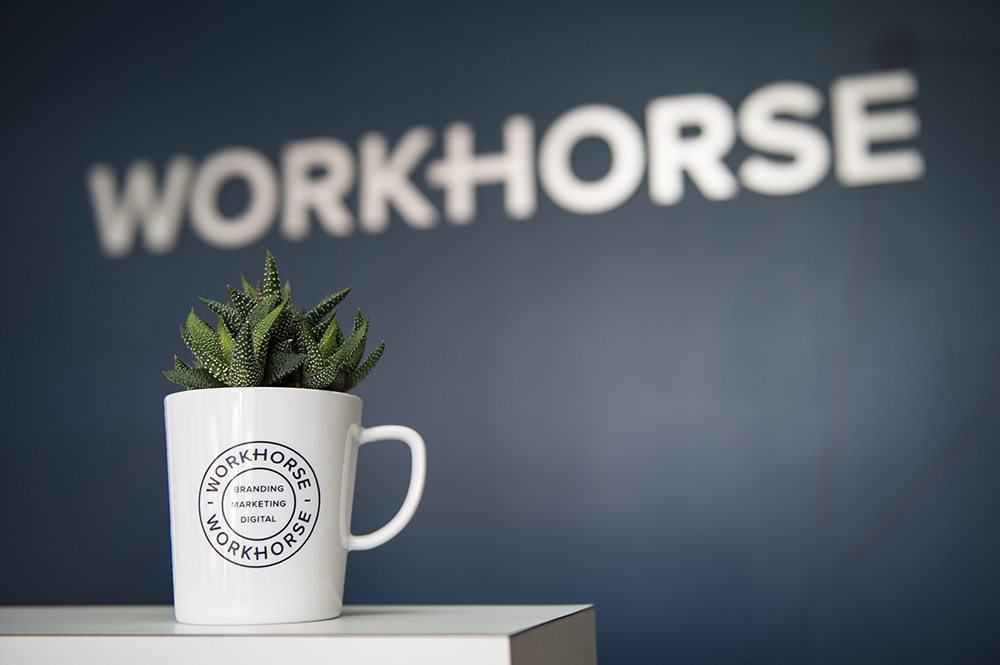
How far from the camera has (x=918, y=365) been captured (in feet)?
6.71

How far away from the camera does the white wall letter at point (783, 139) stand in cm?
214

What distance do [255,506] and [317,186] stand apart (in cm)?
185

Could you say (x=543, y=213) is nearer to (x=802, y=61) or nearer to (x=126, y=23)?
(x=802, y=61)

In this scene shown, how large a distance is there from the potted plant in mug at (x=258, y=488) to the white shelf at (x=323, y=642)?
23 mm

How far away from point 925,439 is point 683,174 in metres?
0.70

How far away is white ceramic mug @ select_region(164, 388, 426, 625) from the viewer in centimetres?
60

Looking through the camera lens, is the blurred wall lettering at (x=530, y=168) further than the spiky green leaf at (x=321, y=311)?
Yes

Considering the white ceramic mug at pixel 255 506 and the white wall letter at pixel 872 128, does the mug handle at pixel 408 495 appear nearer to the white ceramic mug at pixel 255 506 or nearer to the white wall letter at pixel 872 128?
the white ceramic mug at pixel 255 506

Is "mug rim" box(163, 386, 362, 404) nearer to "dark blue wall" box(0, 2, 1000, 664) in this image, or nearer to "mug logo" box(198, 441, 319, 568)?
"mug logo" box(198, 441, 319, 568)

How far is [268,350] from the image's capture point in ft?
2.09

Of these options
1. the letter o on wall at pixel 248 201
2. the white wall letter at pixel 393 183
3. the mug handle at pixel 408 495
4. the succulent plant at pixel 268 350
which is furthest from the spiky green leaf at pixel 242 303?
the letter o on wall at pixel 248 201

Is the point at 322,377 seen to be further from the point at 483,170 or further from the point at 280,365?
the point at 483,170

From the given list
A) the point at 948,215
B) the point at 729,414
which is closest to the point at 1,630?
the point at 729,414

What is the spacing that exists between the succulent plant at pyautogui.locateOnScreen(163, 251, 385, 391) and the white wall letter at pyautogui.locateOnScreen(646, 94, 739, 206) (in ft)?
5.26
